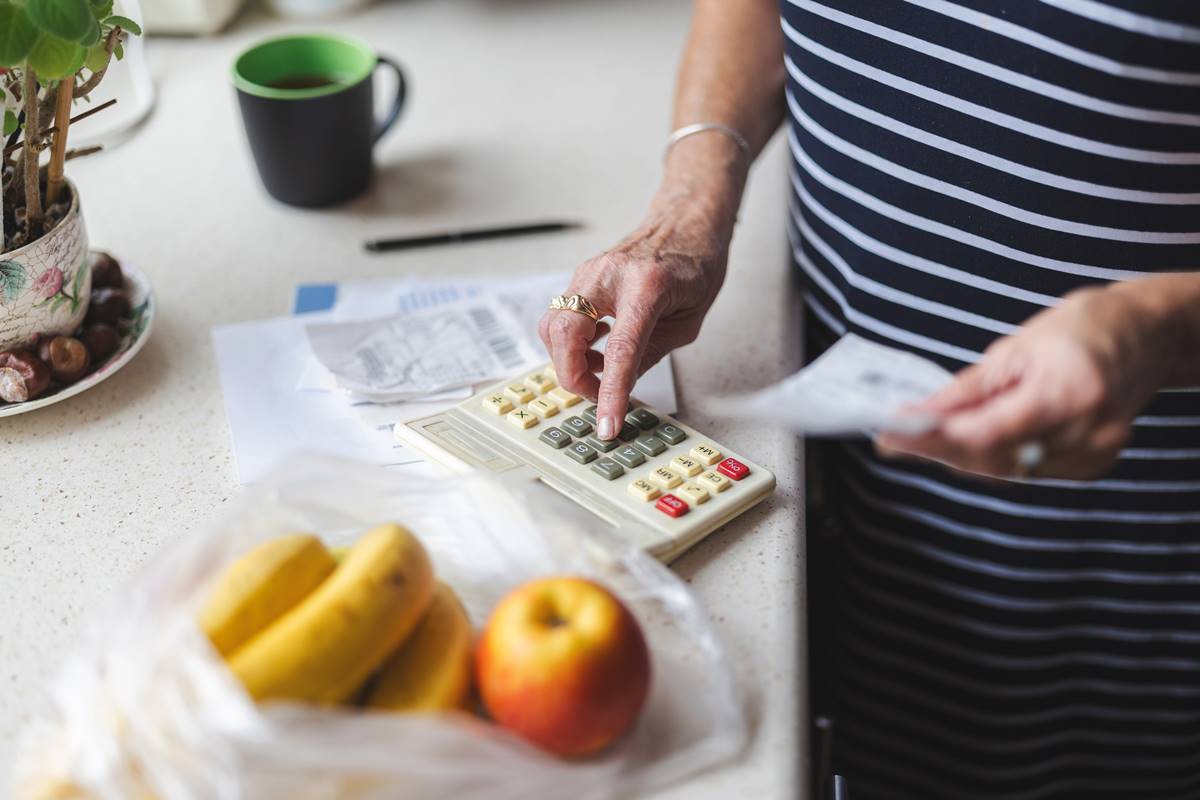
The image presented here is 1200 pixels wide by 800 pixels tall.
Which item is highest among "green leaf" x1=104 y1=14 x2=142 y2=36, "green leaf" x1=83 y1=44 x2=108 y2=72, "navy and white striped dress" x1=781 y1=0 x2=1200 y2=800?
"green leaf" x1=104 y1=14 x2=142 y2=36

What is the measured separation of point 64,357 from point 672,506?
0.43 meters

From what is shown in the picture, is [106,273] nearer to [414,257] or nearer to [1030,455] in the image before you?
[414,257]

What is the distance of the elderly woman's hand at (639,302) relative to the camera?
68 centimetres

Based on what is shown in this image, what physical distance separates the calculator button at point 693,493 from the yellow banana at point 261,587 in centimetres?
21

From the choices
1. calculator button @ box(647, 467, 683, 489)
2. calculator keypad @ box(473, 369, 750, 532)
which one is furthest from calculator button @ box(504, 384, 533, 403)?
calculator button @ box(647, 467, 683, 489)

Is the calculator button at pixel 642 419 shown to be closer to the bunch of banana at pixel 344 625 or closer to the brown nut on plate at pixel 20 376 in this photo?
the bunch of banana at pixel 344 625

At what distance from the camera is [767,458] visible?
70cm

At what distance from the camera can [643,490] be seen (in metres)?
0.63

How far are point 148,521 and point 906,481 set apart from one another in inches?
21.9

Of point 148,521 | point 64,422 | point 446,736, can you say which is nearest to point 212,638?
point 446,736

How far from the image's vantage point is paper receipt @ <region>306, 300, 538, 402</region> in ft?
2.49

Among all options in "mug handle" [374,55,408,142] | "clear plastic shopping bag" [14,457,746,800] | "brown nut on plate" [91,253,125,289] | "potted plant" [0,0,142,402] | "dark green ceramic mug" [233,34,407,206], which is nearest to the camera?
"clear plastic shopping bag" [14,457,746,800]

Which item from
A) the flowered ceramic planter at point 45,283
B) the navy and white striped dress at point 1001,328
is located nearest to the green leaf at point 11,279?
the flowered ceramic planter at point 45,283

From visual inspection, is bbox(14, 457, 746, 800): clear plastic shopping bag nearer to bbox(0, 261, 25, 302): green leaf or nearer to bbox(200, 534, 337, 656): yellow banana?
bbox(200, 534, 337, 656): yellow banana
